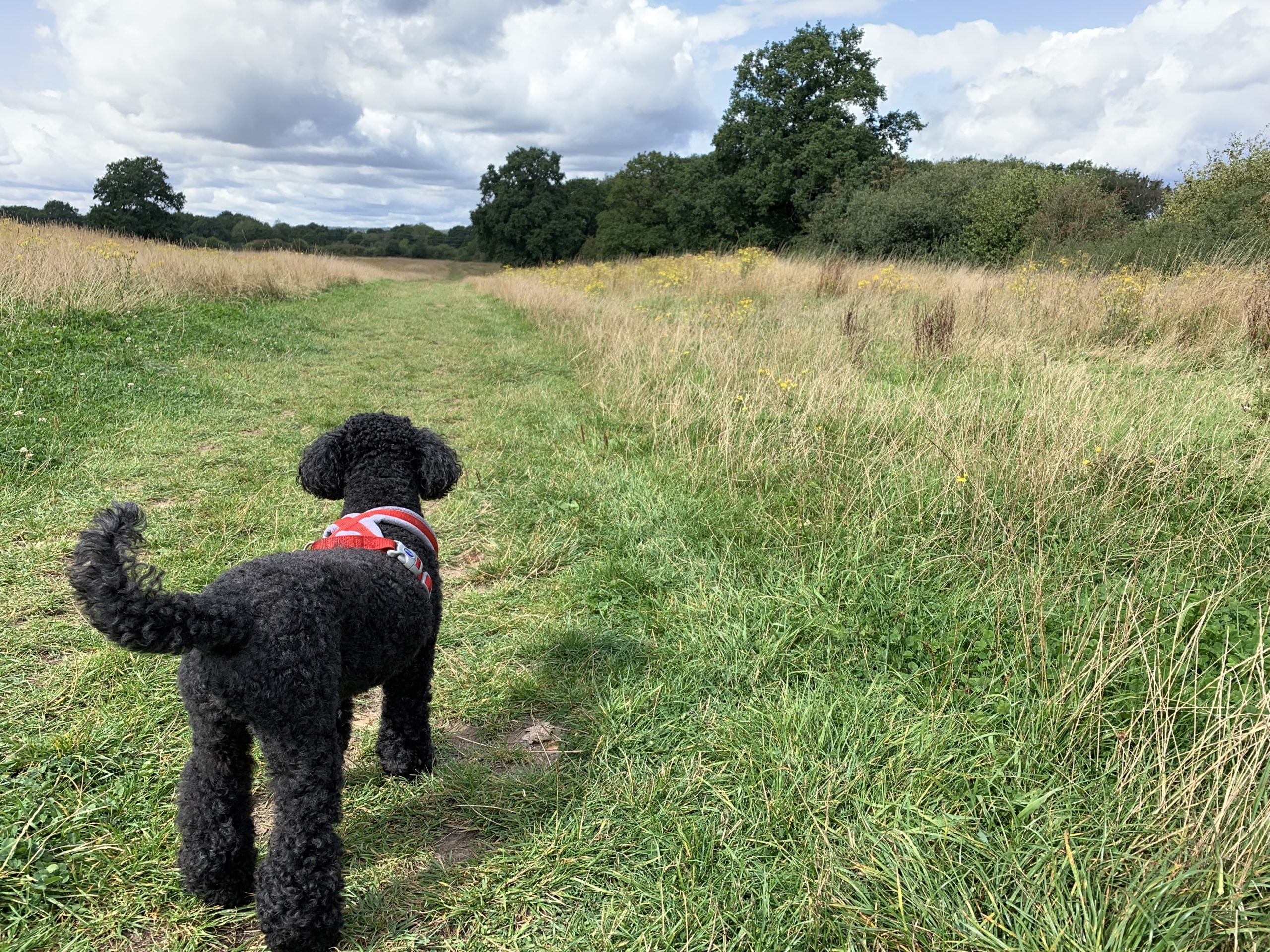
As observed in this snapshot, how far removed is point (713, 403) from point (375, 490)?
351 cm

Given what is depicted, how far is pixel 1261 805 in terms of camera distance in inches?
67.9

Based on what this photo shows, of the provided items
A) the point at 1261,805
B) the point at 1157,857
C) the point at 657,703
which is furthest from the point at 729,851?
the point at 1261,805

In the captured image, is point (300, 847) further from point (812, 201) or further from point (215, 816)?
point (812, 201)

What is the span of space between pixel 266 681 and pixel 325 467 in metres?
1.22

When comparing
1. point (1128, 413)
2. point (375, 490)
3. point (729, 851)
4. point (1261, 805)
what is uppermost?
point (1128, 413)

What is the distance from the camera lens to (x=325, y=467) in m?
2.72

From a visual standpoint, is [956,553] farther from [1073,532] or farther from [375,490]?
[375,490]

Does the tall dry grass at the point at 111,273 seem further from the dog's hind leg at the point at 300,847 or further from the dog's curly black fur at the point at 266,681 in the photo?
the dog's hind leg at the point at 300,847

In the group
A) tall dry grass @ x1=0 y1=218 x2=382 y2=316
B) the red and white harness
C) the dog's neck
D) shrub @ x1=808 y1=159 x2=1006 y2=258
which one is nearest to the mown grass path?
the red and white harness

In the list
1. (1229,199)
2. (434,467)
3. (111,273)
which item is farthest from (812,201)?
(434,467)

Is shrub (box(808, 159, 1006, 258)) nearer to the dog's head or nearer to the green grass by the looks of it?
the green grass

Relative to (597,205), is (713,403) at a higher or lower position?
lower

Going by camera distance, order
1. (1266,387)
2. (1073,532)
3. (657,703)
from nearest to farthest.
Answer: (657,703) → (1073,532) → (1266,387)

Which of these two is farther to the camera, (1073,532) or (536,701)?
(1073,532)
